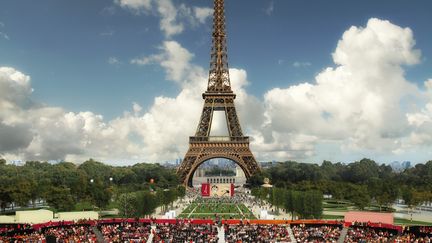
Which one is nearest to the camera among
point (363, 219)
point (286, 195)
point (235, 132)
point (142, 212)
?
point (363, 219)

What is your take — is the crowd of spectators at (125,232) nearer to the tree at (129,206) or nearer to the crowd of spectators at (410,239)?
the tree at (129,206)

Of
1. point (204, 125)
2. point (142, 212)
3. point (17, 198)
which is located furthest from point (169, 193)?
point (204, 125)

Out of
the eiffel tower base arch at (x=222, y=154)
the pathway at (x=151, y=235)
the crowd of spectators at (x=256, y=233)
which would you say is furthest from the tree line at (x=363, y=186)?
the pathway at (x=151, y=235)

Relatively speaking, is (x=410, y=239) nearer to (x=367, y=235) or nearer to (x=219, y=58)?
(x=367, y=235)

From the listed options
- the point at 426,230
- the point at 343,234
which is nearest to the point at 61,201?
the point at 343,234

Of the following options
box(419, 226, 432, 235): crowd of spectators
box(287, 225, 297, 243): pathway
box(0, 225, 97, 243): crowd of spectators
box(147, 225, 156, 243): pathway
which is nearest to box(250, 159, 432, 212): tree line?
box(287, 225, 297, 243): pathway

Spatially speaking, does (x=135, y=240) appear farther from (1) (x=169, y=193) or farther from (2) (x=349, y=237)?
(1) (x=169, y=193)

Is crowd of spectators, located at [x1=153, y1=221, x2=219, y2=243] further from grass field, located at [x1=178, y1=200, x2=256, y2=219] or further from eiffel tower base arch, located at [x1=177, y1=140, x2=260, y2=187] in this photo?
eiffel tower base arch, located at [x1=177, y1=140, x2=260, y2=187]
